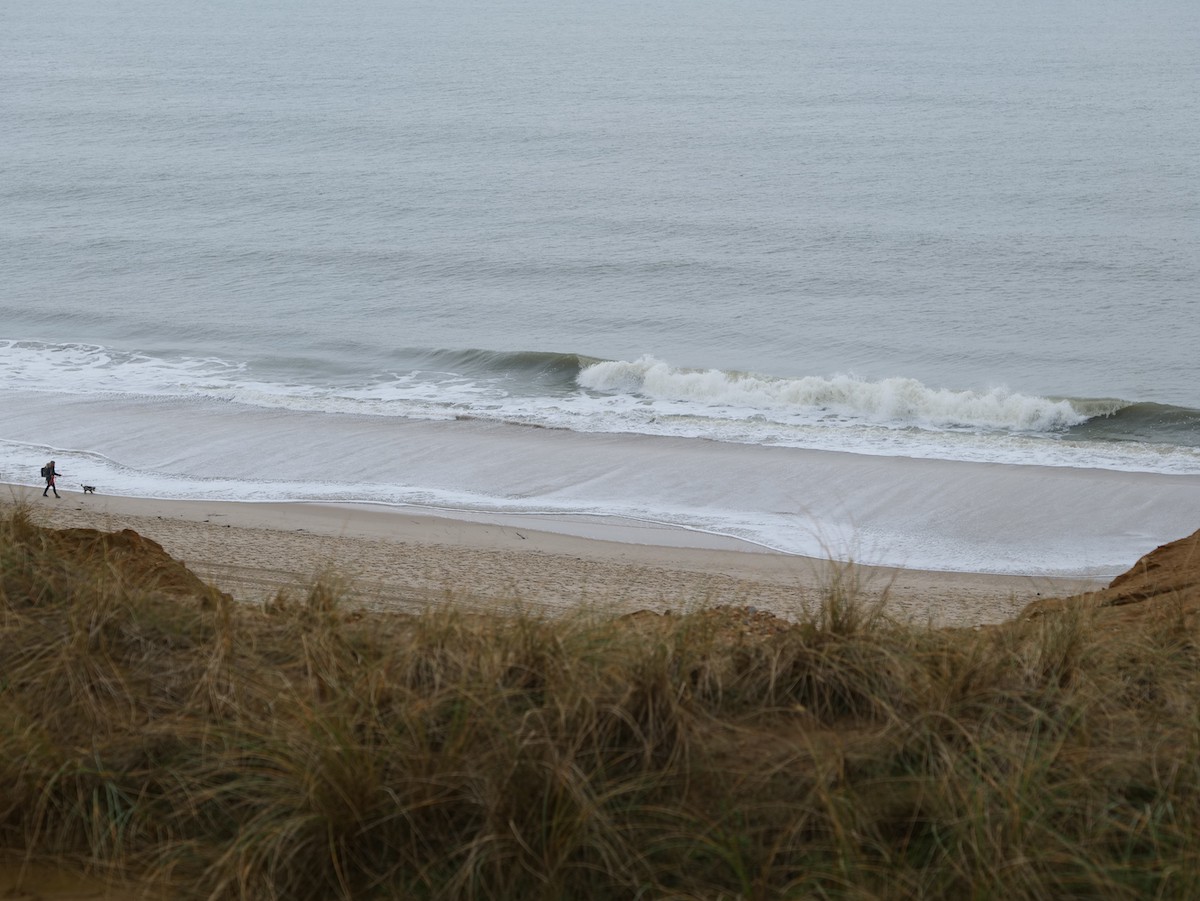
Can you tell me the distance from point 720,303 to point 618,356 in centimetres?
547

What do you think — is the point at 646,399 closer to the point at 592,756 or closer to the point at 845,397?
the point at 845,397

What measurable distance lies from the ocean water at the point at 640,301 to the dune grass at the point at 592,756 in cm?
1055

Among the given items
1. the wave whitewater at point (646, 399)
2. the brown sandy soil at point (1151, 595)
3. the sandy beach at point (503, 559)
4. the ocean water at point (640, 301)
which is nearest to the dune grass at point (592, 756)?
the brown sandy soil at point (1151, 595)

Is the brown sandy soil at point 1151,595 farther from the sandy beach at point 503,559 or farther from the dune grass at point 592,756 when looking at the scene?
the sandy beach at point 503,559

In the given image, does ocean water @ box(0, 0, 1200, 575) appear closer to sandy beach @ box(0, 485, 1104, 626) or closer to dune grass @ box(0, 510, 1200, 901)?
sandy beach @ box(0, 485, 1104, 626)

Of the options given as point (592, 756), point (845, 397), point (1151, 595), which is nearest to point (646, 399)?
point (845, 397)

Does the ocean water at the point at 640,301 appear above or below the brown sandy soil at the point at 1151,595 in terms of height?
above

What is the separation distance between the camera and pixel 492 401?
79.3ft

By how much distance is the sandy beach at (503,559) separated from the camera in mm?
12289

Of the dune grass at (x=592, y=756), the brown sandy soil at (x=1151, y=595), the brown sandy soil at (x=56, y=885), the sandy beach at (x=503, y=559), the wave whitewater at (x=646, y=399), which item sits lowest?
the sandy beach at (x=503, y=559)

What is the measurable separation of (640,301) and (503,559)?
60.6 ft

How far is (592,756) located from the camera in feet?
14.0

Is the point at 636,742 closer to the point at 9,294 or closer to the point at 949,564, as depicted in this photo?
the point at 949,564

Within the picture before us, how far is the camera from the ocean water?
18391 millimetres
